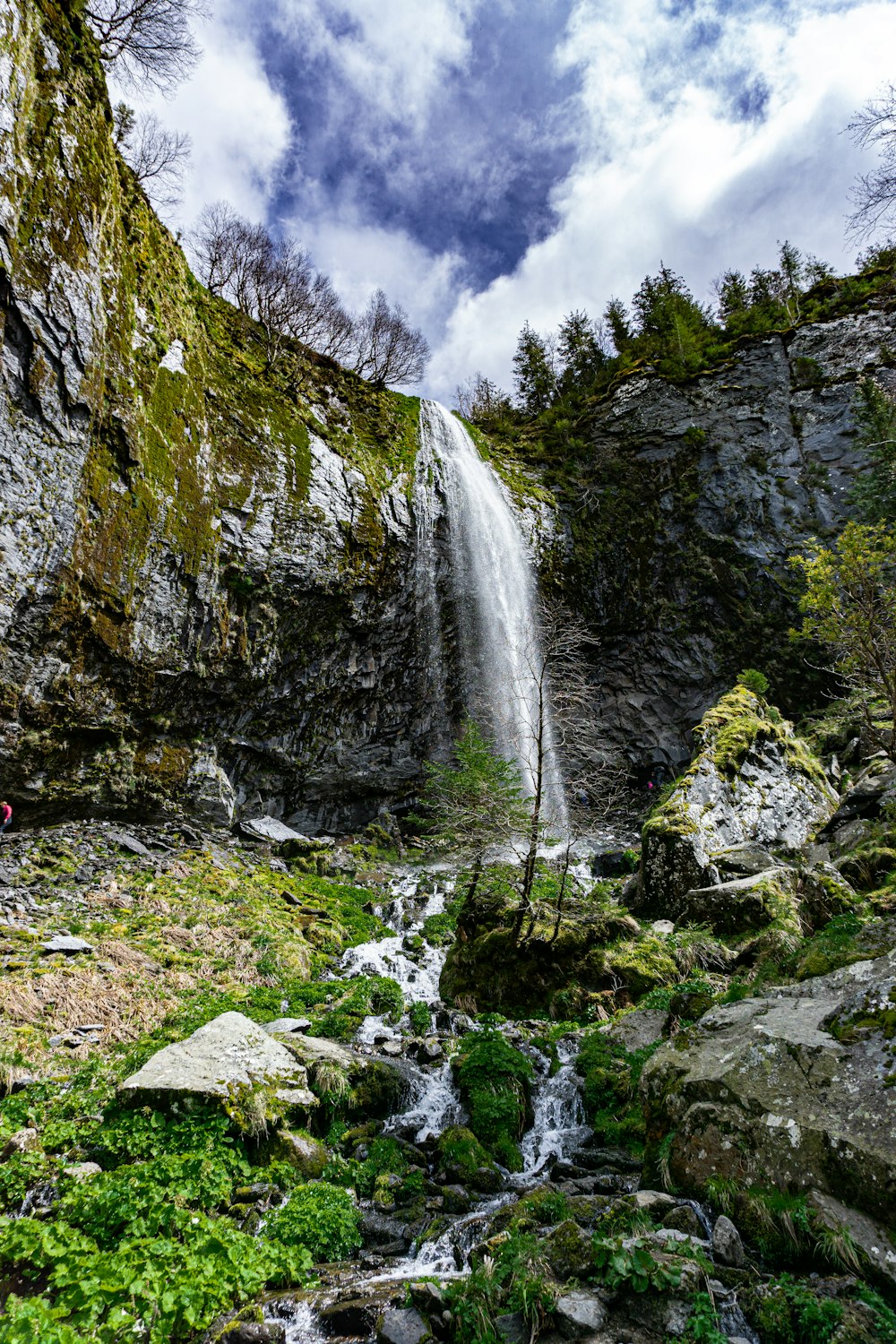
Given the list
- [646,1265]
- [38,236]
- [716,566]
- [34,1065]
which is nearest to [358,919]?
[34,1065]

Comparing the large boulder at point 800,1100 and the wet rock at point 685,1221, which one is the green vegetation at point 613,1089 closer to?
the large boulder at point 800,1100

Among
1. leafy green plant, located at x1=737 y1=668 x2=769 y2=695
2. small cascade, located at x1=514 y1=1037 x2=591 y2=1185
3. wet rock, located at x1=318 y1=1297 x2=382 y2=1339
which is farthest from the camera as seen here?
leafy green plant, located at x1=737 y1=668 x2=769 y2=695

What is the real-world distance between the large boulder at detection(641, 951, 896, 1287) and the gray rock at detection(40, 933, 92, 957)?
26.4 ft

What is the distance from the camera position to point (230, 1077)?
19.5 feet

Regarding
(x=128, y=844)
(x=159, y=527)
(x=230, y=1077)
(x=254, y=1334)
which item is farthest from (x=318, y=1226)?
(x=159, y=527)

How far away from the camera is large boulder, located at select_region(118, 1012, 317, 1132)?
555cm

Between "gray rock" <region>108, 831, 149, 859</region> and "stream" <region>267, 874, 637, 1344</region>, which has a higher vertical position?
"gray rock" <region>108, 831, 149, 859</region>

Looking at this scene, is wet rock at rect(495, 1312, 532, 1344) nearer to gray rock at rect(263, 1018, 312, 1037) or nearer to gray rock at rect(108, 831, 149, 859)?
gray rock at rect(263, 1018, 312, 1037)

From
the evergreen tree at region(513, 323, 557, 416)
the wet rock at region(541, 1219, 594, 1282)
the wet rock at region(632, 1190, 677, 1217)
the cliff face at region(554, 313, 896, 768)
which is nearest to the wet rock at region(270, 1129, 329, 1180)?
the wet rock at region(541, 1219, 594, 1282)

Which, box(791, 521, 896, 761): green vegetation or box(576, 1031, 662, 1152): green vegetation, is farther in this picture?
box(791, 521, 896, 761): green vegetation

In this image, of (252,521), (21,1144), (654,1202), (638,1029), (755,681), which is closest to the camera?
(654,1202)

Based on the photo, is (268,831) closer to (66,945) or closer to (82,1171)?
(66,945)

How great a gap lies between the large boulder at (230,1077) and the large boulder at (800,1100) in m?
3.61

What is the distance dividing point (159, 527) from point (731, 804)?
15.3 meters
